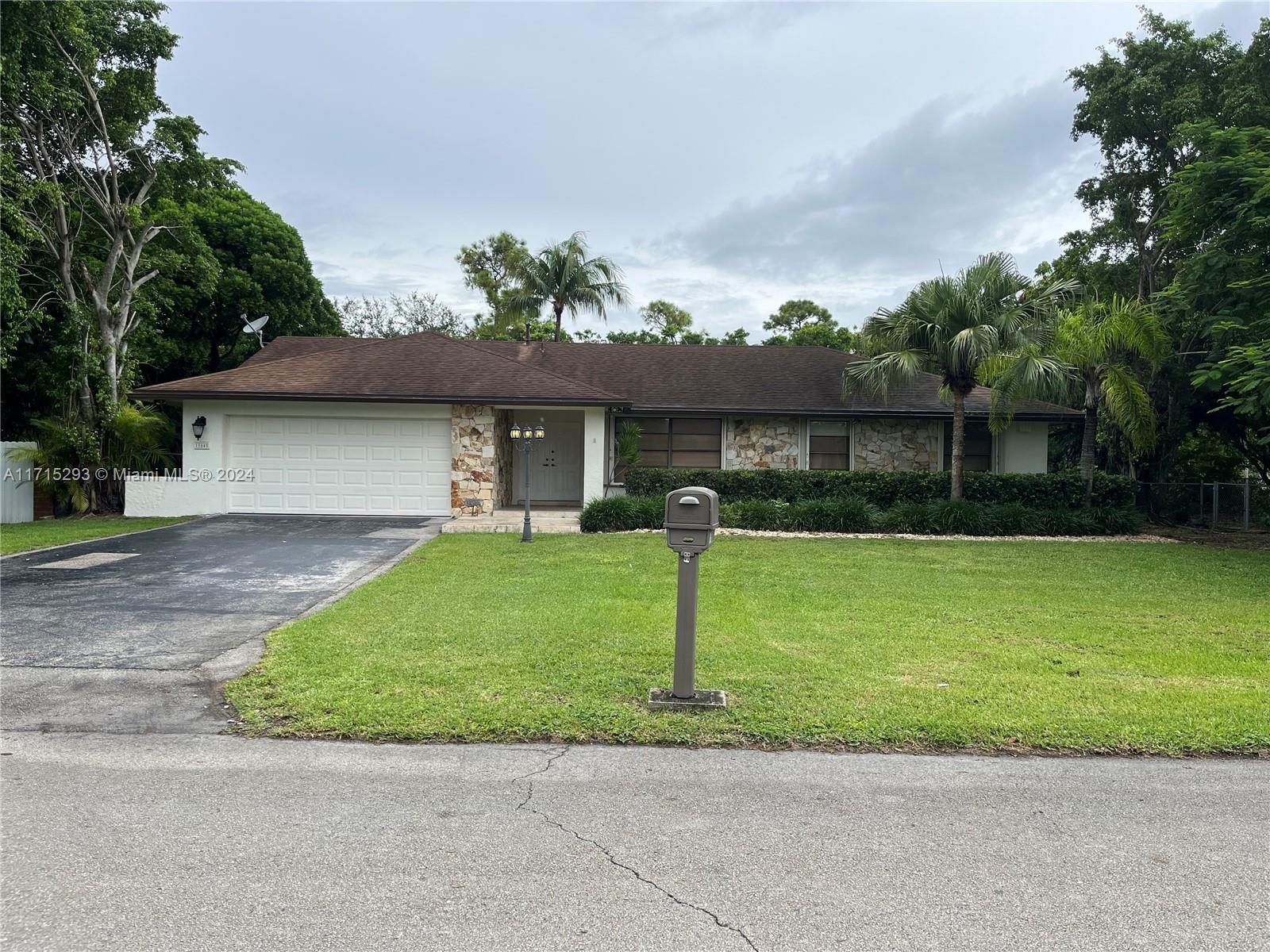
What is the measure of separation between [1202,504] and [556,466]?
15.7m

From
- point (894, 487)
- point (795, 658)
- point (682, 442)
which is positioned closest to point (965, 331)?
point (894, 487)

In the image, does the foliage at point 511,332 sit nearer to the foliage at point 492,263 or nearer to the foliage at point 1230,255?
the foliage at point 492,263

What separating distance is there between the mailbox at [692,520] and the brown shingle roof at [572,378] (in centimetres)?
1181

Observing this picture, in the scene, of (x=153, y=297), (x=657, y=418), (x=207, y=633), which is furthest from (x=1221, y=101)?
(x=153, y=297)

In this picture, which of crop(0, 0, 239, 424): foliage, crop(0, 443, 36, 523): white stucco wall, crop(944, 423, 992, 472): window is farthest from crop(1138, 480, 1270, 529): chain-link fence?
crop(0, 443, 36, 523): white stucco wall

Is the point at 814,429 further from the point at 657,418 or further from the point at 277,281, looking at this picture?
the point at 277,281

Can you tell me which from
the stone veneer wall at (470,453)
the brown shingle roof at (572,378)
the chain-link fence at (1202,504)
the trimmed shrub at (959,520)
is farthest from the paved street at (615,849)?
the chain-link fence at (1202,504)

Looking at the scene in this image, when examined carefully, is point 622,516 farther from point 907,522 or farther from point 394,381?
point 394,381

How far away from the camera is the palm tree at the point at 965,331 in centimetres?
1525

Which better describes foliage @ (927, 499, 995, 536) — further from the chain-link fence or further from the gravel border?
the chain-link fence

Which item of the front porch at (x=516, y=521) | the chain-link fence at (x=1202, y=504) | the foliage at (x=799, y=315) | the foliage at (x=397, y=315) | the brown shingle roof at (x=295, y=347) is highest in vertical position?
the foliage at (x=799, y=315)

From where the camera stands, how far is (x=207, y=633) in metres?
6.87

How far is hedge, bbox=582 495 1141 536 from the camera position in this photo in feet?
50.0

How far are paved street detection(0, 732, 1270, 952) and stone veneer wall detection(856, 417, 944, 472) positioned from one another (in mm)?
15436
